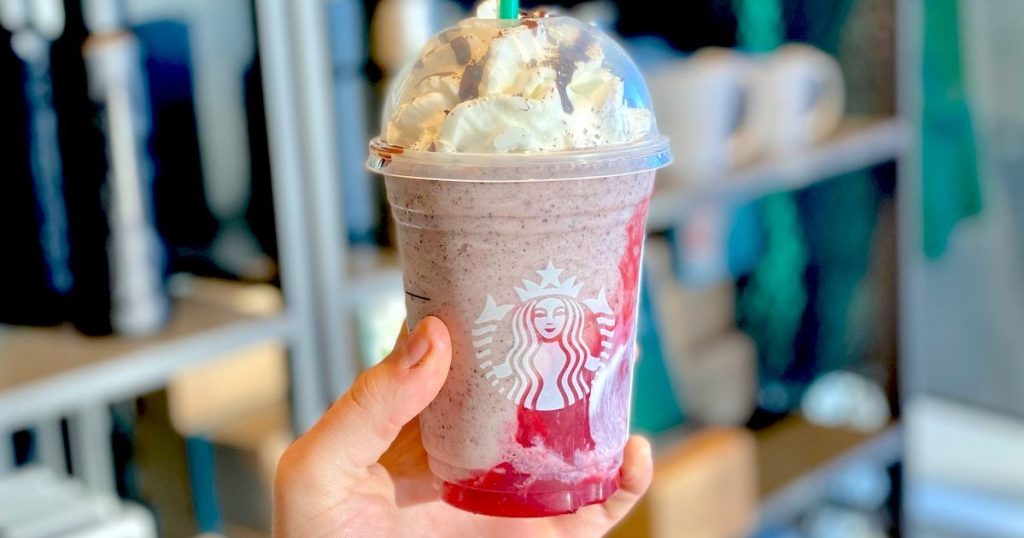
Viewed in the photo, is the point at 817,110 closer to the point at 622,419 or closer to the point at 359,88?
the point at 359,88

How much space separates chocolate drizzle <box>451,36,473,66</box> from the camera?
25.9 inches

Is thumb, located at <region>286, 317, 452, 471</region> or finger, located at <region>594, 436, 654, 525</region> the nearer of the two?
thumb, located at <region>286, 317, 452, 471</region>

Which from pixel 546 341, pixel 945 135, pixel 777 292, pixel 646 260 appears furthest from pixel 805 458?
pixel 546 341

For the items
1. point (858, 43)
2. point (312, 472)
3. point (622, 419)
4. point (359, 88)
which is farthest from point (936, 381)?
point (312, 472)

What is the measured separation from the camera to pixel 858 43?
1.78 metres

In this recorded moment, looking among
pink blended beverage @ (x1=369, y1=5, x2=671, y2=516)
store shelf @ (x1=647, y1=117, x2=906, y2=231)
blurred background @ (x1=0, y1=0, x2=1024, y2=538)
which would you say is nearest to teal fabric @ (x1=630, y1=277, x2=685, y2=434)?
blurred background @ (x1=0, y1=0, x2=1024, y2=538)

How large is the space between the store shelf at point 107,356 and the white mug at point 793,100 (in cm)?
94

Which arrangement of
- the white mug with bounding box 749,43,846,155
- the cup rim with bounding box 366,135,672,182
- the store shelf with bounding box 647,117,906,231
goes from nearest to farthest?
the cup rim with bounding box 366,135,672,182
the store shelf with bounding box 647,117,906,231
the white mug with bounding box 749,43,846,155

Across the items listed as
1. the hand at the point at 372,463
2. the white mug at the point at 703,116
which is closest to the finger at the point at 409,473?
the hand at the point at 372,463

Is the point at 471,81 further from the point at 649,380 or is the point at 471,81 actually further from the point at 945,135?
the point at 945,135

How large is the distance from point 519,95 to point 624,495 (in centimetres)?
38

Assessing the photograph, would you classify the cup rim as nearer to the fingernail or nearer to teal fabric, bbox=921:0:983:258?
the fingernail

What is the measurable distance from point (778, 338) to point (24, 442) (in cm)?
146

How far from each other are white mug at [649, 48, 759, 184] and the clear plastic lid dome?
0.84 meters
